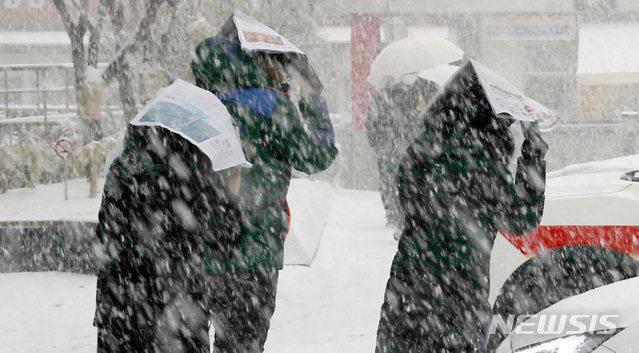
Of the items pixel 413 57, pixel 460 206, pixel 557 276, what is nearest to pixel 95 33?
pixel 413 57

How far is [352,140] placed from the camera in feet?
58.2

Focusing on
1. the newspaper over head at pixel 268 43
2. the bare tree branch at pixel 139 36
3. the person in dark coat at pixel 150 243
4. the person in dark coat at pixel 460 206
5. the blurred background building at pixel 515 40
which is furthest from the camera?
the blurred background building at pixel 515 40

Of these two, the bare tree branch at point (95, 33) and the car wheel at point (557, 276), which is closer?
the car wheel at point (557, 276)

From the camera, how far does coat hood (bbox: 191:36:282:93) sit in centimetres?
348

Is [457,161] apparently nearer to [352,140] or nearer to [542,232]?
[542,232]

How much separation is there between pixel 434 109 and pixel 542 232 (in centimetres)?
172

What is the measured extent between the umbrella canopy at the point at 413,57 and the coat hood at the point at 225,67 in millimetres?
7685

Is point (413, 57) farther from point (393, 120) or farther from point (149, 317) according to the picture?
point (149, 317)

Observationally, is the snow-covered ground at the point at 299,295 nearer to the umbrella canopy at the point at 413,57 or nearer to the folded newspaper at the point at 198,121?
the umbrella canopy at the point at 413,57

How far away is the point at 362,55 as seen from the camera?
20.5 metres

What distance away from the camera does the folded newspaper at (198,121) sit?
2.64 metres

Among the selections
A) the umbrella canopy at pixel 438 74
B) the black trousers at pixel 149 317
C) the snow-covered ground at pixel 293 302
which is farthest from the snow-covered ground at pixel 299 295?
the black trousers at pixel 149 317

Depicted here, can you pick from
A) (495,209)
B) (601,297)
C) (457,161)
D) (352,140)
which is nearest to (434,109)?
(457,161)

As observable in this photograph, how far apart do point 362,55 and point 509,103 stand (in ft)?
57.4
